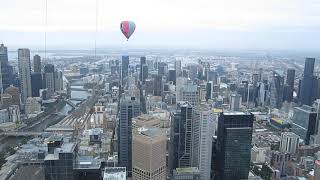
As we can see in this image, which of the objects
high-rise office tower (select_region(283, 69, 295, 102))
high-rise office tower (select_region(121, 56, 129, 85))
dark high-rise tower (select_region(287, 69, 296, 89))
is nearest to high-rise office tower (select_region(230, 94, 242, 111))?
high-rise office tower (select_region(283, 69, 295, 102))

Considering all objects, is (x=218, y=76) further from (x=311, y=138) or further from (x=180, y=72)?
(x=311, y=138)

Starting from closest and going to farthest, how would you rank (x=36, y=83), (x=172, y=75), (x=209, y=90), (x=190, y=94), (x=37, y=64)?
(x=190, y=94), (x=37, y=64), (x=36, y=83), (x=209, y=90), (x=172, y=75)

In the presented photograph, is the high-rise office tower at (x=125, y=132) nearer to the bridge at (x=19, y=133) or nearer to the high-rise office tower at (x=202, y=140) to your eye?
the high-rise office tower at (x=202, y=140)

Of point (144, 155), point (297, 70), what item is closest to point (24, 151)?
point (144, 155)

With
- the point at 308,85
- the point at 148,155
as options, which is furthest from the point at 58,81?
the point at 308,85

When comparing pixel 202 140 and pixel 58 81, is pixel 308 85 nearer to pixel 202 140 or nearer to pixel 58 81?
pixel 202 140

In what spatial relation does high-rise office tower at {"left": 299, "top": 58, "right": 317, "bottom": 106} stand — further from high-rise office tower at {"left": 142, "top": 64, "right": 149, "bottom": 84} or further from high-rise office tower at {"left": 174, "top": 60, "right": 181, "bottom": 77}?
high-rise office tower at {"left": 142, "top": 64, "right": 149, "bottom": 84}
